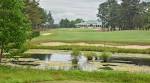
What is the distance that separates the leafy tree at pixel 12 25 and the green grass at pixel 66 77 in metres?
5.39

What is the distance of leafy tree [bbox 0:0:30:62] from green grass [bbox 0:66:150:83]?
17.7 feet

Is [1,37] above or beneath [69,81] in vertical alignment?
above

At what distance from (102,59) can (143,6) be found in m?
142

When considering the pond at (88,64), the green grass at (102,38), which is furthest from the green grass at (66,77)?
the green grass at (102,38)

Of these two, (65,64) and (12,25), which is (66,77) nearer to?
(12,25)

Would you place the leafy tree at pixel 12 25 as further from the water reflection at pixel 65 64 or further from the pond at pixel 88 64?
the water reflection at pixel 65 64

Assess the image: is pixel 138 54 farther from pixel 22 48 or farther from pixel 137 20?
pixel 137 20

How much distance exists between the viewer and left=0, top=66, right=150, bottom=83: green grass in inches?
1131

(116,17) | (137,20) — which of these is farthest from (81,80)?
(116,17)

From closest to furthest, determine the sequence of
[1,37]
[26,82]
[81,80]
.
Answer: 1. [26,82]
2. [81,80]
3. [1,37]

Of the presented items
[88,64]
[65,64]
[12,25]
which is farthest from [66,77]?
[88,64]

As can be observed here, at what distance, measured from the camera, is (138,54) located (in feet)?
204

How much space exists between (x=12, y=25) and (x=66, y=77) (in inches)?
341

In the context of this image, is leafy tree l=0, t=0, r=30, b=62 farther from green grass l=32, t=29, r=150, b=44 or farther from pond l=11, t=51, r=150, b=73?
green grass l=32, t=29, r=150, b=44
